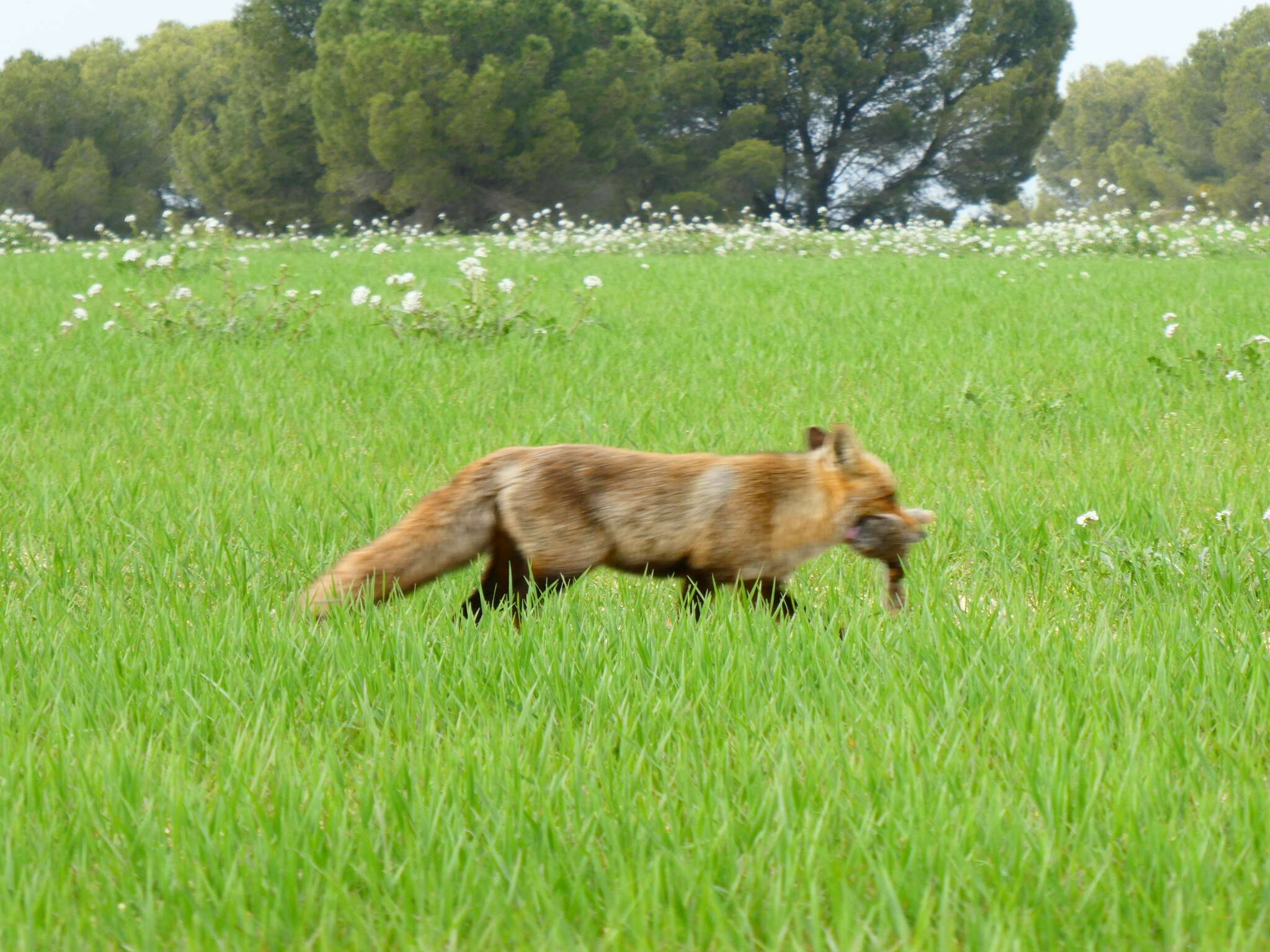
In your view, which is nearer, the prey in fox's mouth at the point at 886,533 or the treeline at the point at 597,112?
the prey in fox's mouth at the point at 886,533

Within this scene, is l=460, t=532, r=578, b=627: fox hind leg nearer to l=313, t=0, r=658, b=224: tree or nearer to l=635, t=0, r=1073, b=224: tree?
l=313, t=0, r=658, b=224: tree

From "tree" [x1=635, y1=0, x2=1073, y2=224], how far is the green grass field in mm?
33586

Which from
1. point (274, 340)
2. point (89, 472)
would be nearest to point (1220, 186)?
point (274, 340)

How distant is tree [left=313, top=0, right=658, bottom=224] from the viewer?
32500 mm

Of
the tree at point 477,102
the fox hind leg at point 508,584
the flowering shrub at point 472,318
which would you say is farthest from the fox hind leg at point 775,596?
the tree at point 477,102

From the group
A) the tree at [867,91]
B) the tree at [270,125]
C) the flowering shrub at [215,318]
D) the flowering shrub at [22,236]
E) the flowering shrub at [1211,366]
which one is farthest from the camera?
the tree at [867,91]

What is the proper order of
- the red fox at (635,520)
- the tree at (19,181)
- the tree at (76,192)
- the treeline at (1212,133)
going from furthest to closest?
1. the treeline at (1212,133)
2. the tree at (19,181)
3. the tree at (76,192)
4. the red fox at (635,520)

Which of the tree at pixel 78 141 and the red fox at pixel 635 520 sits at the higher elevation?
the tree at pixel 78 141

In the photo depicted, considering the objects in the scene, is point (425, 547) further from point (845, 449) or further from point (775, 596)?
point (845, 449)

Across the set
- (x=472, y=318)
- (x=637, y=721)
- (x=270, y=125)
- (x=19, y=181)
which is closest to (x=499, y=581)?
(x=637, y=721)

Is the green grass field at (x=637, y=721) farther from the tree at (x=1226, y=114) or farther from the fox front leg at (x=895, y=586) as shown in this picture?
the tree at (x=1226, y=114)

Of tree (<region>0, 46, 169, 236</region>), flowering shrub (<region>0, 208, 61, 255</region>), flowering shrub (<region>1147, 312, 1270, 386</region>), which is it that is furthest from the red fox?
tree (<region>0, 46, 169, 236</region>)

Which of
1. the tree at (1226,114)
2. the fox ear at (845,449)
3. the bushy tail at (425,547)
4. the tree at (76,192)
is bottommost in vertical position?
the bushy tail at (425,547)

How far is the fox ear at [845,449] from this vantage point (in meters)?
3.26
